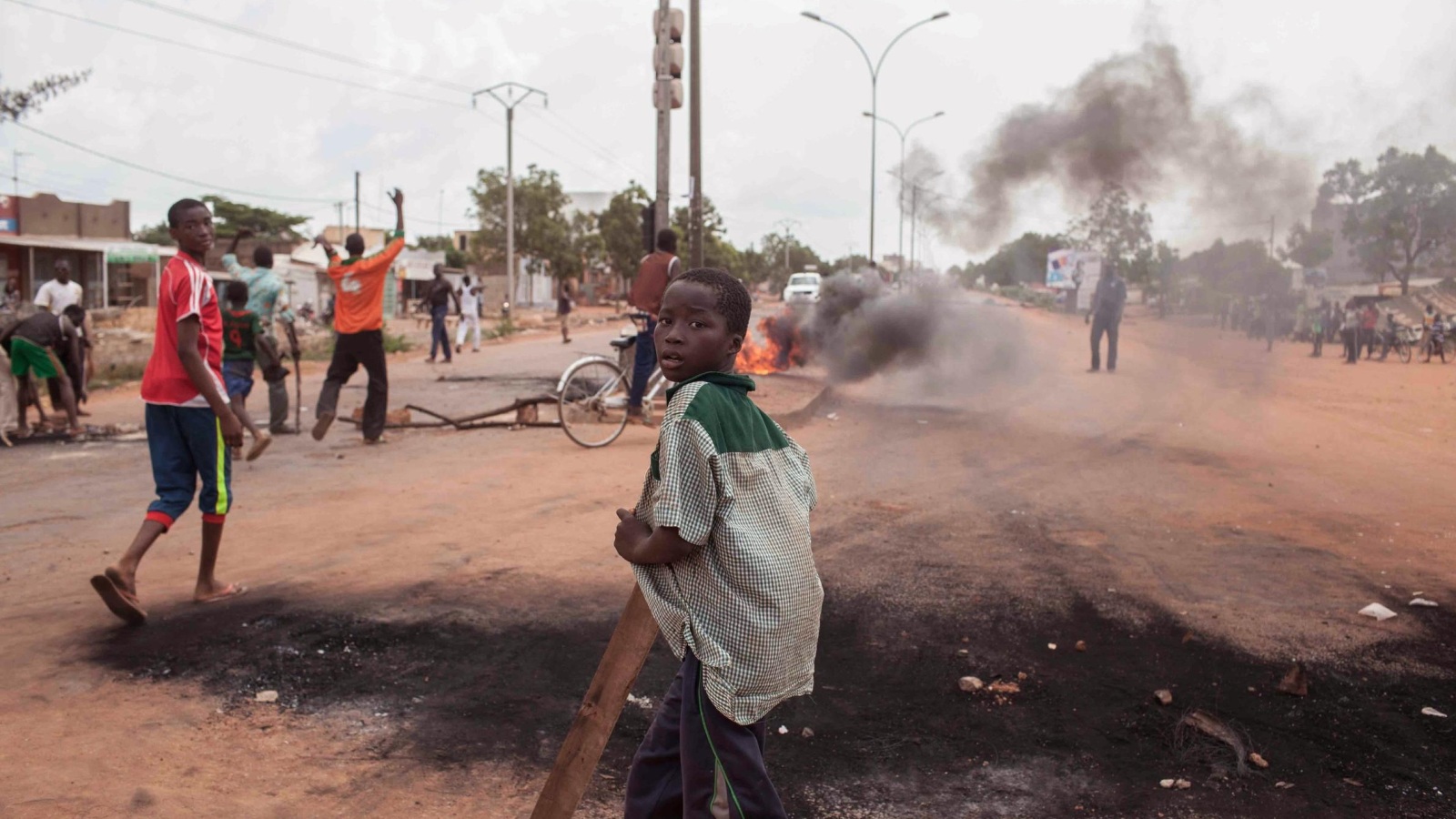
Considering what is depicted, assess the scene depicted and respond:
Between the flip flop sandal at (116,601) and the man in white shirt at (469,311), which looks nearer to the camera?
the flip flop sandal at (116,601)

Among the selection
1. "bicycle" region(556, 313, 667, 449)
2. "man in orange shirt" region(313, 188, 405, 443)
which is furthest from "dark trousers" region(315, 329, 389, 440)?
"bicycle" region(556, 313, 667, 449)

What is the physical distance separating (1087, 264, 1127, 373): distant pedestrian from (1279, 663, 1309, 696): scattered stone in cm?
1347

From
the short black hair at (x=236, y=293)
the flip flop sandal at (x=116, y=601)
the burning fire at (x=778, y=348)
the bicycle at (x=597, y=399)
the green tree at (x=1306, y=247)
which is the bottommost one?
the flip flop sandal at (x=116, y=601)

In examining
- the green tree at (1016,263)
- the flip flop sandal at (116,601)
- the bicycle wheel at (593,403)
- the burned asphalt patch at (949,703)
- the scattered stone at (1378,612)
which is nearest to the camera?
the burned asphalt patch at (949,703)

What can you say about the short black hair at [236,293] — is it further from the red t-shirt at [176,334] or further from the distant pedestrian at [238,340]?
the red t-shirt at [176,334]

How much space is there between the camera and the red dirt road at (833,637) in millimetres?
3188

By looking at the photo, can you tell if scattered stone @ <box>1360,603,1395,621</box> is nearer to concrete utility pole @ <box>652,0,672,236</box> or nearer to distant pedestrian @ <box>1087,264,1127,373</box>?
concrete utility pole @ <box>652,0,672,236</box>

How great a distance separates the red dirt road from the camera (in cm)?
319

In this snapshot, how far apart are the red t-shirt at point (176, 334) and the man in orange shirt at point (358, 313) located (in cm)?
427

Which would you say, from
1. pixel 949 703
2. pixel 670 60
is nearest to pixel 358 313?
pixel 670 60

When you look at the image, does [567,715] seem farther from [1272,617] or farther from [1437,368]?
[1437,368]

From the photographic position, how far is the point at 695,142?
530 inches

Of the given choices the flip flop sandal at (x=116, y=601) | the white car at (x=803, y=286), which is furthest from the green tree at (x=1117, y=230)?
the white car at (x=803, y=286)

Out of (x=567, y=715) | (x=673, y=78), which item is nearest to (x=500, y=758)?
(x=567, y=715)
